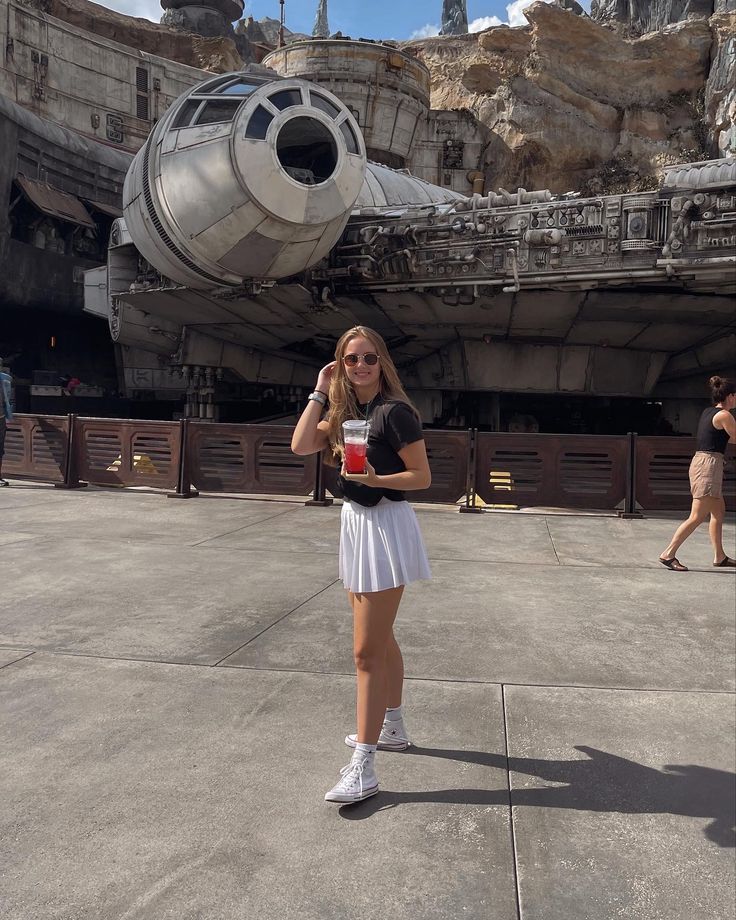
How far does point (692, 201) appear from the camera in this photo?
12.9 metres

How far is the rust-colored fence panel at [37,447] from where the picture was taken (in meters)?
12.6

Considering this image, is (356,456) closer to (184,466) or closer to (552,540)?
(552,540)

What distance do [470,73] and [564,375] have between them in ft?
145

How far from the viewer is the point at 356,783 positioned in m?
2.62

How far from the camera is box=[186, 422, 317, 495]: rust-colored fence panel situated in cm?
1148

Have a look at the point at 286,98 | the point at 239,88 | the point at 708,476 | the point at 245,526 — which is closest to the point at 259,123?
the point at 286,98

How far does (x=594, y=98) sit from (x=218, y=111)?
4646 cm

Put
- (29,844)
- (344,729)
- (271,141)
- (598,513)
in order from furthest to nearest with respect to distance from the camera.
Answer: (271,141), (598,513), (344,729), (29,844)

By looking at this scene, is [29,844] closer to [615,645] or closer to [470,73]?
[615,645]

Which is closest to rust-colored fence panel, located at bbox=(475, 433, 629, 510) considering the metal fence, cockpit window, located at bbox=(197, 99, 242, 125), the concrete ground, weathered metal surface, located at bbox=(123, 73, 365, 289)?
the metal fence

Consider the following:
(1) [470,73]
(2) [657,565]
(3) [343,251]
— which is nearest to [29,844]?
(2) [657,565]

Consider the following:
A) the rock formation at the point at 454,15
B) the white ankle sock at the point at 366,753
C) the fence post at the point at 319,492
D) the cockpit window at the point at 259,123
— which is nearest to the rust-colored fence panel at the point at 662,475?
the fence post at the point at 319,492

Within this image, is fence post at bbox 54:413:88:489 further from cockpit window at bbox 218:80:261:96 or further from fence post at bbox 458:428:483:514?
fence post at bbox 458:428:483:514

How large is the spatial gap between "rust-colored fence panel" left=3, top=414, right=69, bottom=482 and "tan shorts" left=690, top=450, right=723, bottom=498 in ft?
33.0
